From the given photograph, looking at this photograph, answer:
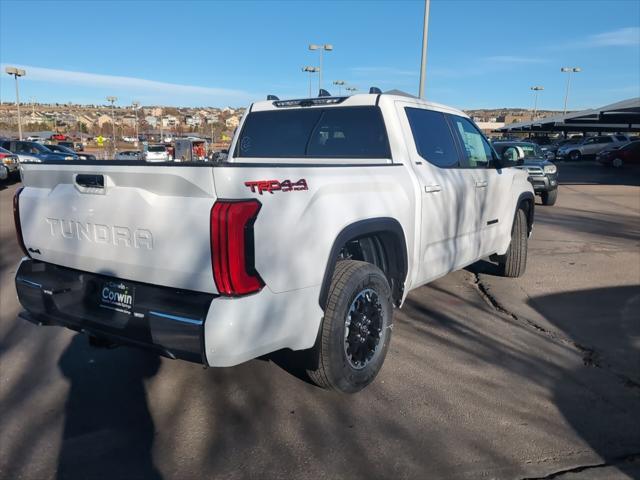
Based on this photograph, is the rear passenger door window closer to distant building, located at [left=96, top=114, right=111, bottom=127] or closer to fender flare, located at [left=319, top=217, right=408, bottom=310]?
fender flare, located at [left=319, top=217, right=408, bottom=310]

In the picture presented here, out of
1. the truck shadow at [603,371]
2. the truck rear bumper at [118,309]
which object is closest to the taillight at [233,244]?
the truck rear bumper at [118,309]

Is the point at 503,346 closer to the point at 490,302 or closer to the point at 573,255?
the point at 490,302

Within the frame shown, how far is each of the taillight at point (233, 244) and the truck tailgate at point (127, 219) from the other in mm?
51

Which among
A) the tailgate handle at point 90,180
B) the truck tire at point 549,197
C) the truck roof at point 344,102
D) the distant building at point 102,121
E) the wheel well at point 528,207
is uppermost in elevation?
the distant building at point 102,121

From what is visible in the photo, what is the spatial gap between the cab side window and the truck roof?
0.15m

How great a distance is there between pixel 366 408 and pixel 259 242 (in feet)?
5.03

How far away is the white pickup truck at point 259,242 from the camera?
2.63m

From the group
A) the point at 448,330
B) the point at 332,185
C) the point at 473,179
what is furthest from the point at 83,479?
the point at 473,179

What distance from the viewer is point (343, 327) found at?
10.9ft

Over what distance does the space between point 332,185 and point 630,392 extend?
8.67 feet

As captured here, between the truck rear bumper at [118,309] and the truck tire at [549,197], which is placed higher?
the truck rear bumper at [118,309]

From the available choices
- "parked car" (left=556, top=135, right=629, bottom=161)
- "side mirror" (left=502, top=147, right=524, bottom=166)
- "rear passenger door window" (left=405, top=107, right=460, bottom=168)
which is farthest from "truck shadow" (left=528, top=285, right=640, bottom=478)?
"parked car" (left=556, top=135, right=629, bottom=161)

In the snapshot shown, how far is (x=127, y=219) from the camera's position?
2891 mm

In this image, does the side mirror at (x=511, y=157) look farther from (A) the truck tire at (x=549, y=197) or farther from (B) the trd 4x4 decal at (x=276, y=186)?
(A) the truck tire at (x=549, y=197)
